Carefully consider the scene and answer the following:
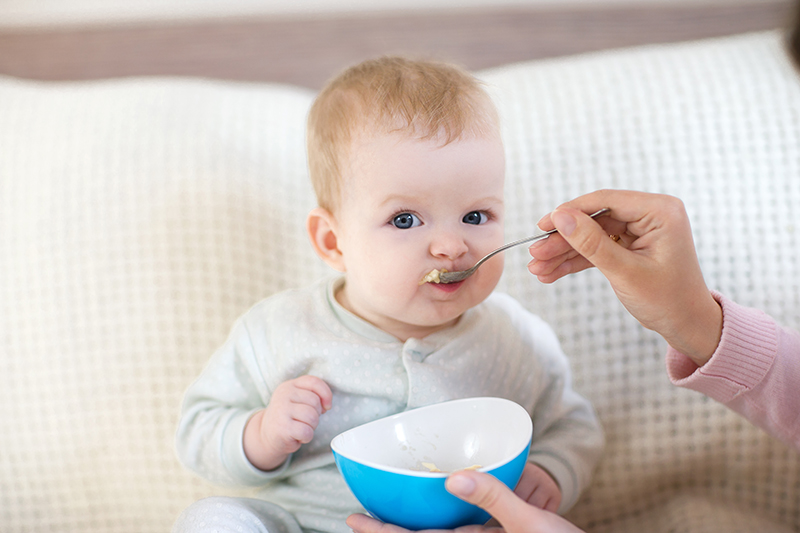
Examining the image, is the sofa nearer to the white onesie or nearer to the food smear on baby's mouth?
the white onesie

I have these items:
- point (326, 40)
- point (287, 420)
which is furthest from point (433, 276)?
point (326, 40)

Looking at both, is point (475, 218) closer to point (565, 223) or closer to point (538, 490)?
point (565, 223)

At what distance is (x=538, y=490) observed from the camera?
0.86 m

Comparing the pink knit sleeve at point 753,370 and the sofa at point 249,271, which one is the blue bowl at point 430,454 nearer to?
the pink knit sleeve at point 753,370

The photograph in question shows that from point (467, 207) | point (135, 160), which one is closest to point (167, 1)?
point (135, 160)

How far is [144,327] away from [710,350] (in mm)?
896

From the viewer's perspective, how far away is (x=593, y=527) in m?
1.09

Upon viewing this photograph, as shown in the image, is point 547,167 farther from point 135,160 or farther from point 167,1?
point 167,1

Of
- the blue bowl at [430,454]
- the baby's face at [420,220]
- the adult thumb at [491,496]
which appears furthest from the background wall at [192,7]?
the adult thumb at [491,496]

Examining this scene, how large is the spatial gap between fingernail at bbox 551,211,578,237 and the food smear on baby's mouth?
0.57 ft

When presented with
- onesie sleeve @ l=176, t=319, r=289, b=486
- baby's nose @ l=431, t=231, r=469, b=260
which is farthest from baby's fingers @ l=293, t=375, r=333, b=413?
baby's nose @ l=431, t=231, r=469, b=260

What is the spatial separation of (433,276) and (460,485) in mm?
266

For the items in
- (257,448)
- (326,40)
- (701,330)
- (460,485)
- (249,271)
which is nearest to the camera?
(460,485)

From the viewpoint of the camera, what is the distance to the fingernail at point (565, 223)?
66cm
